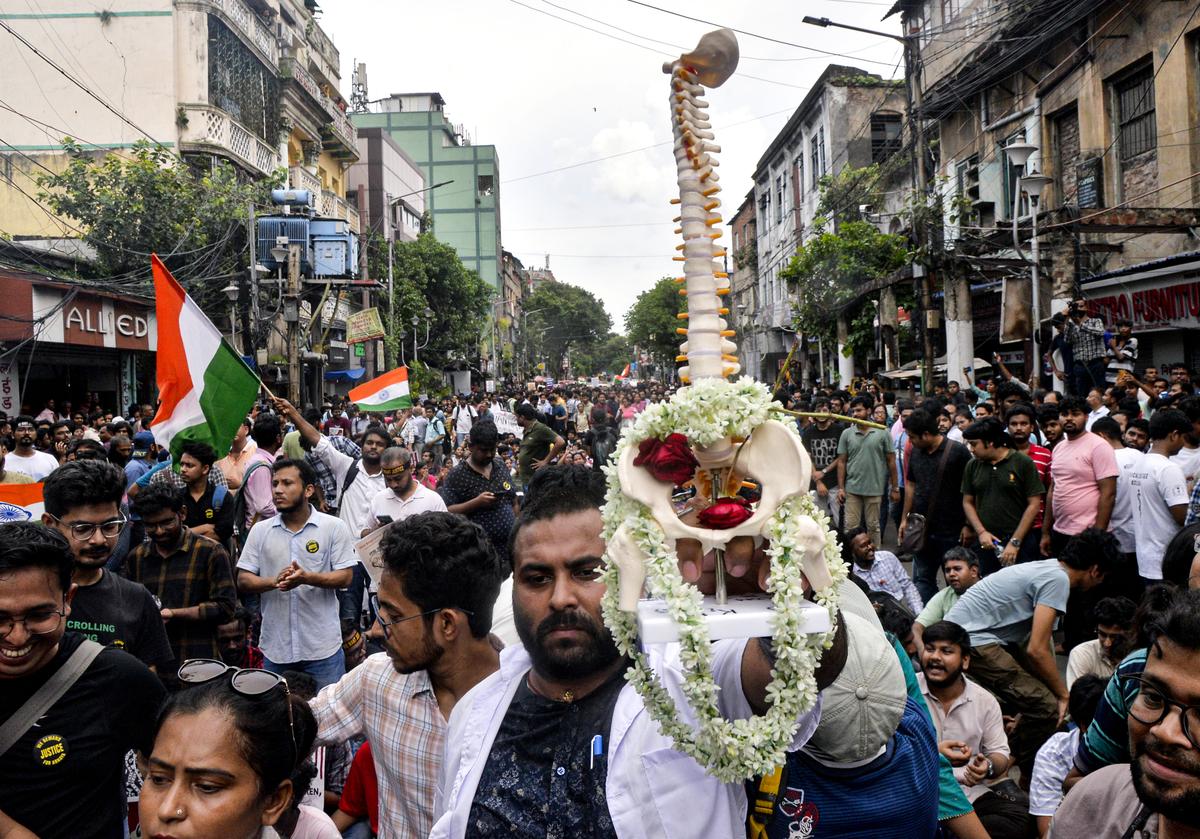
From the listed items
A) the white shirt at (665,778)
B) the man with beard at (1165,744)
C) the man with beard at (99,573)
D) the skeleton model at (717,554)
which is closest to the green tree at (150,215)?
the man with beard at (99,573)

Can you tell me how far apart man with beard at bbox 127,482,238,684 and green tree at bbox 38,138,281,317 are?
15587mm

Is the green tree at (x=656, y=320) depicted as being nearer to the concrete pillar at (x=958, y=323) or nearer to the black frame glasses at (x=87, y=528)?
the concrete pillar at (x=958, y=323)

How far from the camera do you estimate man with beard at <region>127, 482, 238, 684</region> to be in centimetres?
479

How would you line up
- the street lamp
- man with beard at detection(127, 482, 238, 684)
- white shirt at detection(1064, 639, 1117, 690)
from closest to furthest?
white shirt at detection(1064, 639, 1117, 690), man with beard at detection(127, 482, 238, 684), the street lamp

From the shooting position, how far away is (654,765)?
79.4 inches

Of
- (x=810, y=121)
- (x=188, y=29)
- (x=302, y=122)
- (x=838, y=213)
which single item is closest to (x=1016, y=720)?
(x=838, y=213)

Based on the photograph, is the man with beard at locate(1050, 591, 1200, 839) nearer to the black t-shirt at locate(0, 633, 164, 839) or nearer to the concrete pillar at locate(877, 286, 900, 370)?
the black t-shirt at locate(0, 633, 164, 839)

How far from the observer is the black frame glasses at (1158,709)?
2.11 metres

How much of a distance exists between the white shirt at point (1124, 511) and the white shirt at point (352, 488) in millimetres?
5482

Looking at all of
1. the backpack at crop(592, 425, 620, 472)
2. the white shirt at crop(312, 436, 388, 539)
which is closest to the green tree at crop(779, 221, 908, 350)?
the backpack at crop(592, 425, 620, 472)

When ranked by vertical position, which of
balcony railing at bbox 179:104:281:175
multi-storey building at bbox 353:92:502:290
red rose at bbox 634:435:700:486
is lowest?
red rose at bbox 634:435:700:486

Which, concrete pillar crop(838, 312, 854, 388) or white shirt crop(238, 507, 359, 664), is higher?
concrete pillar crop(838, 312, 854, 388)

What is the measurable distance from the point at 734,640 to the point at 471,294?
44909mm

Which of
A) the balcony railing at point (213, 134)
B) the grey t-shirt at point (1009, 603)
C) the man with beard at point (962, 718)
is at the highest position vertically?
the balcony railing at point (213, 134)
